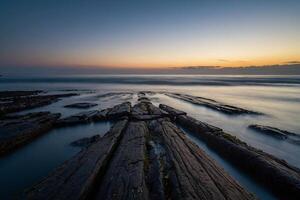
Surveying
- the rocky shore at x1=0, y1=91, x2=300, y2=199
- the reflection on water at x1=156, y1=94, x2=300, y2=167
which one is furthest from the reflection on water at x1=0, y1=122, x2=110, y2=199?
the reflection on water at x1=156, y1=94, x2=300, y2=167

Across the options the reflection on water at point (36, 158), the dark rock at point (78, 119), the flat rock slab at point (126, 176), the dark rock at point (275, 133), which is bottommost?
the dark rock at point (275, 133)

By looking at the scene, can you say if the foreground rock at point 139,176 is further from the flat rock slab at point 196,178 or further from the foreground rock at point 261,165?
the foreground rock at point 261,165

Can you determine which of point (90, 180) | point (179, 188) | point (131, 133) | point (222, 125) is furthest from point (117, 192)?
point (222, 125)

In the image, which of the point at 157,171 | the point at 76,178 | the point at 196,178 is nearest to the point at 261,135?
the point at 196,178

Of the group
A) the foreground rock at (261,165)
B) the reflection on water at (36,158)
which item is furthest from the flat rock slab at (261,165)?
the reflection on water at (36,158)

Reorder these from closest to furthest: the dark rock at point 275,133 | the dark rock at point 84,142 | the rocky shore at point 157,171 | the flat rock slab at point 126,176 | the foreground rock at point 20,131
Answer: the flat rock slab at point 126,176, the rocky shore at point 157,171, the foreground rock at point 20,131, the dark rock at point 84,142, the dark rock at point 275,133

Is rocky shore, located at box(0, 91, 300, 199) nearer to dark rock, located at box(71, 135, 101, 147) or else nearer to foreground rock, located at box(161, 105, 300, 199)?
foreground rock, located at box(161, 105, 300, 199)

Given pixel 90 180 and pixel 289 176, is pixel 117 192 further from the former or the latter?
pixel 289 176
